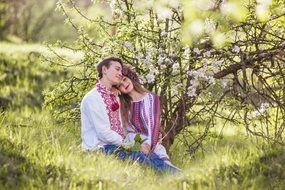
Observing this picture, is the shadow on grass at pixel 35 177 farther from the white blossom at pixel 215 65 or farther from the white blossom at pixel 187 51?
the white blossom at pixel 215 65

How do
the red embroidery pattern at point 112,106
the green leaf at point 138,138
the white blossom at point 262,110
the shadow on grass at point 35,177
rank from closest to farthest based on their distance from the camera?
the shadow on grass at point 35,177
the green leaf at point 138,138
the red embroidery pattern at point 112,106
the white blossom at point 262,110

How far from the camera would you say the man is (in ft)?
21.5

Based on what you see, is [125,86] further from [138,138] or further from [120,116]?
[138,138]

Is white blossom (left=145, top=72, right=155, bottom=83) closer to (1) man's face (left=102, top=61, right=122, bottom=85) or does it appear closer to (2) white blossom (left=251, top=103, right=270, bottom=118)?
(1) man's face (left=102, top=61, right=122, bottom=85)

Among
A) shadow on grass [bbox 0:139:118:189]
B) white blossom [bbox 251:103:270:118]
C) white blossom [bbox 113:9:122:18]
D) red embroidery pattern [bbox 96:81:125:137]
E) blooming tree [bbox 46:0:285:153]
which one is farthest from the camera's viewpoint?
white blossom [bbox 113:9:122:18]

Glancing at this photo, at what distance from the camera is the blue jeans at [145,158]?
6255 millimetres

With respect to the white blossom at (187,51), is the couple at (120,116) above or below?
below

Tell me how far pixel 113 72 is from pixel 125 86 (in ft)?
0.69

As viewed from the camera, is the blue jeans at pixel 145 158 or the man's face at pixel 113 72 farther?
the man's face at pixel 113 72

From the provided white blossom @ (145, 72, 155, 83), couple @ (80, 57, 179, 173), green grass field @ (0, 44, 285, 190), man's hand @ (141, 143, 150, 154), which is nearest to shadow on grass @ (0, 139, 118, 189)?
green grass field @ (0, 44, 285, 190)

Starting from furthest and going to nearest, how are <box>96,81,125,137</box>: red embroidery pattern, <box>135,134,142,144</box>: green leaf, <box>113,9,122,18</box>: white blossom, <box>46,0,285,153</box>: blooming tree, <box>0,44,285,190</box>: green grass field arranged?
1. <box>113,9,122,18</box>: white blossom
2. <box>46,0,285,153</box>: blooming tree
3. <box>96,81,125,137</box>: red embroidery pattern
4. <box>135,134,142,144</box>: green leaf
5. <box>0,44,285,190</box>: green grass field

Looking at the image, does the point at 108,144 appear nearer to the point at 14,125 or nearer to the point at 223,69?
the point at 14,125

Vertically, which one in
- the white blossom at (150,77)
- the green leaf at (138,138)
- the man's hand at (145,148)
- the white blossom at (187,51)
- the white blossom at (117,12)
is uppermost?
the white blossom at (117,12)

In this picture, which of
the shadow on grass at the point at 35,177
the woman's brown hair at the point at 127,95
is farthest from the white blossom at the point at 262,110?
the shadow on grass at the point at 35,177
